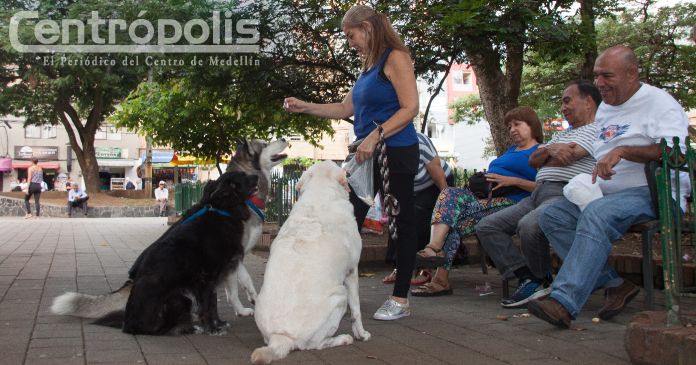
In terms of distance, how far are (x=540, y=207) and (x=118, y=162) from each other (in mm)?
52482

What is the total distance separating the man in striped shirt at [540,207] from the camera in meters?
5.00

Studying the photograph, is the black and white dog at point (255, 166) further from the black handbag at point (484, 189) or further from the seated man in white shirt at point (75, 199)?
the seated man in white shirt at point (75, 199)

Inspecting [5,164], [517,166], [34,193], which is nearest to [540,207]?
[517,166]

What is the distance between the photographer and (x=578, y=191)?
176 inches

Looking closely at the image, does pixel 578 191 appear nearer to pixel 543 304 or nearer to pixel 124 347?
pixel 543 304

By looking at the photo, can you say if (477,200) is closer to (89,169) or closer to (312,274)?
(312,274)

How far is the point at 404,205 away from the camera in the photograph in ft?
15.1

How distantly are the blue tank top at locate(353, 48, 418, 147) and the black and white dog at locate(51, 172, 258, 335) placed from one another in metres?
0.95

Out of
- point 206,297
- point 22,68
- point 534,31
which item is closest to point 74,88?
point 22,68

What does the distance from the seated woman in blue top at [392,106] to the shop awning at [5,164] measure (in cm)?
5026

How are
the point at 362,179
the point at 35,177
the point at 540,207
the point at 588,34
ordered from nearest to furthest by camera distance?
the point at 362,179, the point at 540,207, the point at 588,34, the point at 35,177

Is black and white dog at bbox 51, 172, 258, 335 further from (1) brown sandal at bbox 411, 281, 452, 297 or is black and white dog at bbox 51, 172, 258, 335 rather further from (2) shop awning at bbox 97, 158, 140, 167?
(2) shop awning at bbox 97, 158, 140, 167

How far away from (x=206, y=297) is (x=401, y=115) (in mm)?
1782

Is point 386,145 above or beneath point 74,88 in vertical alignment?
beneath
